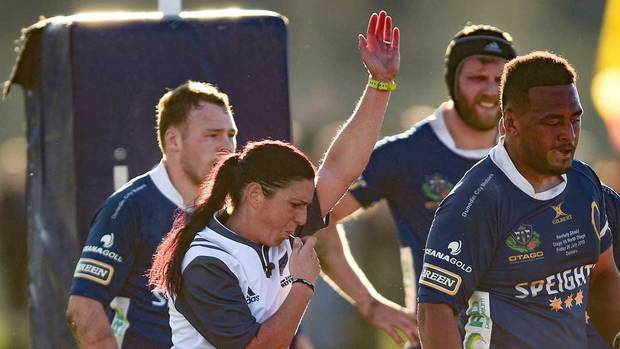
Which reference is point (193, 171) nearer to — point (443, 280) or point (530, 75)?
point (443, 280)

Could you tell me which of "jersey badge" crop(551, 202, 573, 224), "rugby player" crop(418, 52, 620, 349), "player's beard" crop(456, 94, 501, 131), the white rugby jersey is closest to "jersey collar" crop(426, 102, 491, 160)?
"player's beard" crop(456, 94, 501, 131)

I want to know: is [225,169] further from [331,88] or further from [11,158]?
[331,88]

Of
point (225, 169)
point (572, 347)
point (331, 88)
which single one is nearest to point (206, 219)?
point (225, 169)

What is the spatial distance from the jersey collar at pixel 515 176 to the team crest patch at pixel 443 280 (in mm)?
434

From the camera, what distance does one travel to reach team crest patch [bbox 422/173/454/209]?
A: 823 centimetres

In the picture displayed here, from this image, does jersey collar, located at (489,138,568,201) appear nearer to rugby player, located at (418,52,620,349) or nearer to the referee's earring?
rugby player, located at (418,52,620,349)

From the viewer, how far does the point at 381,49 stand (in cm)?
680

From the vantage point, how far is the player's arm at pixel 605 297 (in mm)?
6562

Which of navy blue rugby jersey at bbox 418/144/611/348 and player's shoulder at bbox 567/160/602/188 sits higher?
player's shoulder at bbox 567/160/602/188

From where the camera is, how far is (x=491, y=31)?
8633 millimetres

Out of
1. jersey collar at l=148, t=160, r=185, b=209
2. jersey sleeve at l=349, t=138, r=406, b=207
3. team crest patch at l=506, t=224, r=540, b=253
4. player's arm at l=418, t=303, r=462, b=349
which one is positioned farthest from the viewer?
jersey sleeve at l=349, t=138, r=406, b=207

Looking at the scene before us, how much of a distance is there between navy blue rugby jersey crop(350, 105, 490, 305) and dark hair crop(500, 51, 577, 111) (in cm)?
200

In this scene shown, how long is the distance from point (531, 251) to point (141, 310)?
1.86 meters

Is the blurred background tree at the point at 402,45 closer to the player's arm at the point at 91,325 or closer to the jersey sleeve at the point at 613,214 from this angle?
the player's arm at the point at 91,325
